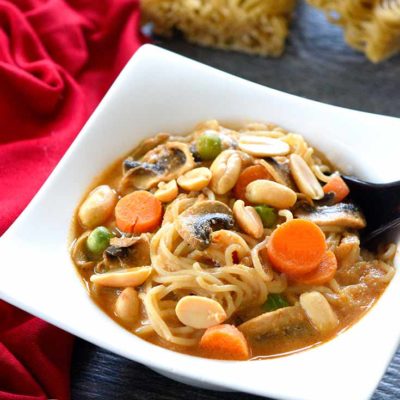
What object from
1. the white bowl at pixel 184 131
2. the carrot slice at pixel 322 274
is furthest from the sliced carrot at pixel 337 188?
the carrot slice at pixel 322 274

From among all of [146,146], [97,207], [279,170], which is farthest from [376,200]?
[97,207]

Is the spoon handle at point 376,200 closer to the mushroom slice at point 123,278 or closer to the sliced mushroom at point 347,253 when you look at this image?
the sliced mushroom at point 347,253

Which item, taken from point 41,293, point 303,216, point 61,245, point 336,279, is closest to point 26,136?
point 61,245

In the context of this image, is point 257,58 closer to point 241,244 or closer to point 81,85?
point 81,85

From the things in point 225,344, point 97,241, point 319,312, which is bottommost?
point 97,241

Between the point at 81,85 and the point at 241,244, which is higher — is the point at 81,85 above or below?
below

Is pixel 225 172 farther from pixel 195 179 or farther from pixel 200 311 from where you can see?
pixel 200 311
